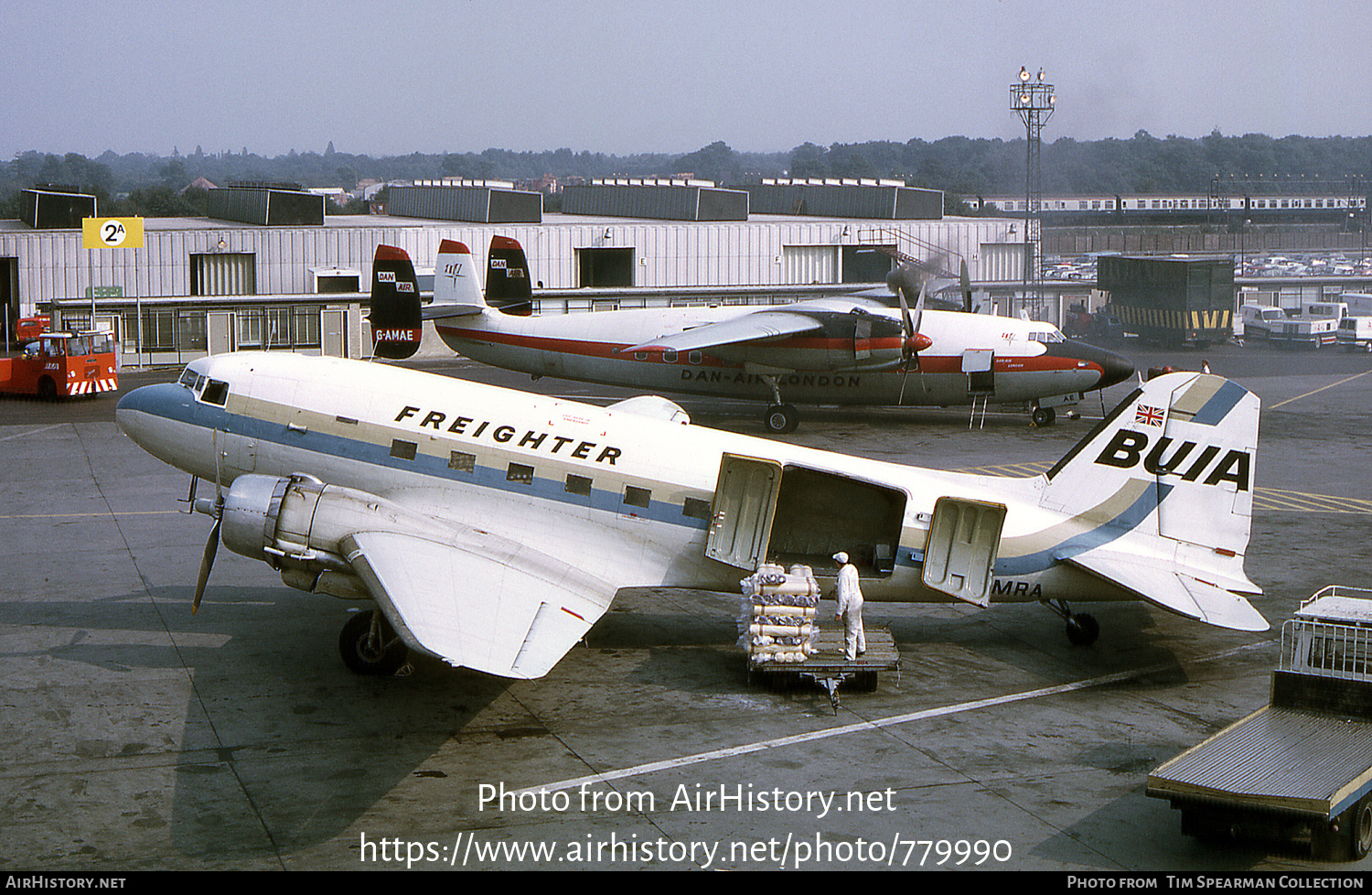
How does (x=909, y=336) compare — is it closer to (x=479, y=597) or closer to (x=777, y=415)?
(x=777, y=415)

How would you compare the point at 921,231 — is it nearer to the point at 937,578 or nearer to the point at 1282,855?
the point at 937,578

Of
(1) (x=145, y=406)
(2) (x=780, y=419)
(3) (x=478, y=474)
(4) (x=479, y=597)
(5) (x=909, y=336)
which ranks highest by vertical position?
(5) (x=909, y=336)

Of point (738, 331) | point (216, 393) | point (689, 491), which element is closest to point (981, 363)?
point (738, 331)

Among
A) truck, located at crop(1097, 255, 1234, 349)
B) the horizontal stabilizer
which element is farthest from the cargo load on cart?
truck, located at crop(1097, 255, 1234, 349)

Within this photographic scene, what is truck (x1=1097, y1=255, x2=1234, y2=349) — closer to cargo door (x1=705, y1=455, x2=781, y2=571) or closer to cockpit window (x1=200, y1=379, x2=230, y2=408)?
cargo door (x1=705, y1=455, x2=781, y2=571)

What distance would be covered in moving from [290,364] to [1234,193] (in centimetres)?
19911

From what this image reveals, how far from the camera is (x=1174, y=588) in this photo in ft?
65.3

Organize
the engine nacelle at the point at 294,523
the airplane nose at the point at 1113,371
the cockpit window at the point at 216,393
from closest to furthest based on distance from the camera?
Answer: 1. the engine nacelle at the point at 294,523
2. the cockpit window at the point at 216,393
3. the airplane nose at the point at 1113,371

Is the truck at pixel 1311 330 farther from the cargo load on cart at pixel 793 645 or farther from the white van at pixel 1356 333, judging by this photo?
the cargo load on cart at pixel 793 645

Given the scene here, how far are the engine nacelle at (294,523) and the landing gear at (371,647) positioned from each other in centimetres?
117

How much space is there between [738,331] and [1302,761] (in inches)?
1204

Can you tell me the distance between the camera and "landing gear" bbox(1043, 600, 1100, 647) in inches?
860

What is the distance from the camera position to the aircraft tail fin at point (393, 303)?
4131 cm

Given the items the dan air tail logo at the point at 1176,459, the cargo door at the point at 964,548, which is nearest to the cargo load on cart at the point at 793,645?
the cargo door at the point at 964,548
